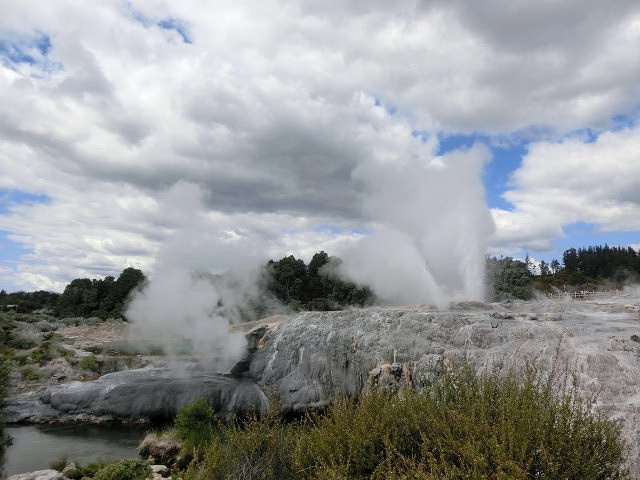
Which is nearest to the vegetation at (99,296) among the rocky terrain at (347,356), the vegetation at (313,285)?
the vegetation at (313,285)

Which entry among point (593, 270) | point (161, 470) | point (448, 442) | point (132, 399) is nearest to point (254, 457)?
point (448, 442)

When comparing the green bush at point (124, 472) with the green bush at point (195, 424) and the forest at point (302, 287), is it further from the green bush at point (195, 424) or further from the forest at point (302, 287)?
the forest at point (302, 287)

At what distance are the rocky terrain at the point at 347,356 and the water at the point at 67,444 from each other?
105 centimetres

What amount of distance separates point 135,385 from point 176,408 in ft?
8.13

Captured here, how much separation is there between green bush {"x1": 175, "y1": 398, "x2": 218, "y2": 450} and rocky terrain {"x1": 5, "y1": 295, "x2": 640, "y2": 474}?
1.91 m

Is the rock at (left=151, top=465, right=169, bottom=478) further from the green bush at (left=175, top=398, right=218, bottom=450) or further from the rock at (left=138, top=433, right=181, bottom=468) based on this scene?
the green bush at (left=175, top=398, right=218, bottom=450)

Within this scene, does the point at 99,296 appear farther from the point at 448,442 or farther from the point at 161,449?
the point at 448,442

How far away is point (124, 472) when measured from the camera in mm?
10250

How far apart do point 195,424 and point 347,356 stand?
6256 millimetres

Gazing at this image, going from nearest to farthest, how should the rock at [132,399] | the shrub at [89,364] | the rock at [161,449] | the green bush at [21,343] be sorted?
the rock at [161,449], the rock at [132,399], the shrub at [89,364], the green bush at [21,343]

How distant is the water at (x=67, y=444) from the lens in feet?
46.9

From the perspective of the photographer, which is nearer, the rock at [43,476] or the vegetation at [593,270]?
the rock at [43,476]

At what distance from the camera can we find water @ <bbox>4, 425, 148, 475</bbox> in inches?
563

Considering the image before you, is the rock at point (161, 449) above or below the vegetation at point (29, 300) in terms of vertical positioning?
below
